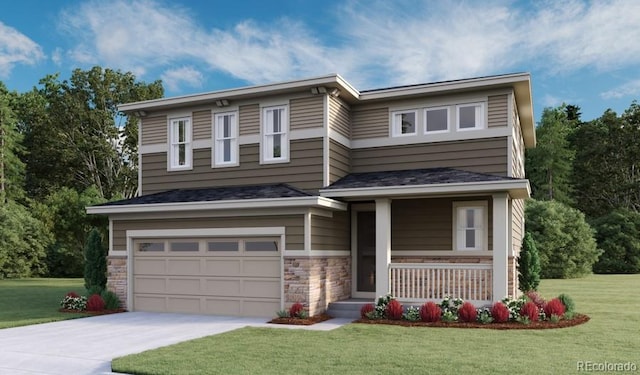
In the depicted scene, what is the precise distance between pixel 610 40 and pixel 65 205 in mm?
36380

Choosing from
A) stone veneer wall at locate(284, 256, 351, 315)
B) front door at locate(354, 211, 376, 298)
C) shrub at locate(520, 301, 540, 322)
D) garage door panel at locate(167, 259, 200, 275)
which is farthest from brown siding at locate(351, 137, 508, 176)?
garage door panel at locate(167, 259, 200, 275)

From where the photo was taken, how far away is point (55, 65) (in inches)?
1650

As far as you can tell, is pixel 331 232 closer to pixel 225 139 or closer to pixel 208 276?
pixel 208 276

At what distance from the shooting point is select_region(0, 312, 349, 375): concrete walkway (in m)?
8.76

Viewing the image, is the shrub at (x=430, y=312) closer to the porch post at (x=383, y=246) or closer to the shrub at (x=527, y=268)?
the porch post at (x=383, y=246)

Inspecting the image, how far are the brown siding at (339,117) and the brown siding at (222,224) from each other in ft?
9.63

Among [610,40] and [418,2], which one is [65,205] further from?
[610,40]

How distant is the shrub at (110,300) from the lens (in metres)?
15.3

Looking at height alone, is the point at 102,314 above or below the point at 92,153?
below

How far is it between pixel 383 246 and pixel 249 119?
5.20m

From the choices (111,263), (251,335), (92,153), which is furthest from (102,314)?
(92,153)

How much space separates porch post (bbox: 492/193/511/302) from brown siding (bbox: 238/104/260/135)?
6582mm

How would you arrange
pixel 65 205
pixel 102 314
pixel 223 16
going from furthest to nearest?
pixel 65 205, pixel 223 16, pixel 102 314

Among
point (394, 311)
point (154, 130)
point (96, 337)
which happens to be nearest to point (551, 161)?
point (154, 130)
